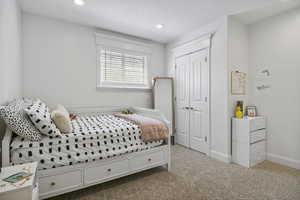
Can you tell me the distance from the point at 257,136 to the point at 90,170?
8.30ft

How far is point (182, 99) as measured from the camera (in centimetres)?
340

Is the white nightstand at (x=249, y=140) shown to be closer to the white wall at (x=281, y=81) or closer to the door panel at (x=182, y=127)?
the white wall at (x=281, y=81)

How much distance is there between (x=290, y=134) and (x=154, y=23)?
291 cm

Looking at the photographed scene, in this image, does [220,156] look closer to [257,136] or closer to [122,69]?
[257,136]

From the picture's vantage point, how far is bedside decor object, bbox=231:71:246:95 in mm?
2572

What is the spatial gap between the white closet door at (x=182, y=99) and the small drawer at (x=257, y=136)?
120 cm

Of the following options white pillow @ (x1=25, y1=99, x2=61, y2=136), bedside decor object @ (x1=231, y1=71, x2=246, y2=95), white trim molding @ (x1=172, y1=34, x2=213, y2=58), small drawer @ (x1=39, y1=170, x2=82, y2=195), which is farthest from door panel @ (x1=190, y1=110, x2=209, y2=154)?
white pillow @ (x1=25, y1=99, x2=61, y2=136)

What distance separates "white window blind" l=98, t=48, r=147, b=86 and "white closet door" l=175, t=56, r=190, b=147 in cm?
81

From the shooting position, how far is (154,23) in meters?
2.83

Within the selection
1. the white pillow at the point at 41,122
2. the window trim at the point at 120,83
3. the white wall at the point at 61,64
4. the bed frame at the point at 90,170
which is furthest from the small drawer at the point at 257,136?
the white pillow at the point at 41,122

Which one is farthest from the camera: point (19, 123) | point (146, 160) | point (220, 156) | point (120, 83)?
point (120, 83)

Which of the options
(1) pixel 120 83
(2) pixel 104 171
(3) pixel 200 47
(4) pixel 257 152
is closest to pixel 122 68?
(1) pixel 120 83

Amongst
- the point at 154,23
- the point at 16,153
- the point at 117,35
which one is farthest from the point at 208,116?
the point at 16,153

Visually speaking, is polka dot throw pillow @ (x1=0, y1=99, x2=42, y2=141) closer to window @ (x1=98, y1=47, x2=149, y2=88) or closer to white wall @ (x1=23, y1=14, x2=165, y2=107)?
white wall @ (x1=23, y1=14, x2=165, y2=107)
